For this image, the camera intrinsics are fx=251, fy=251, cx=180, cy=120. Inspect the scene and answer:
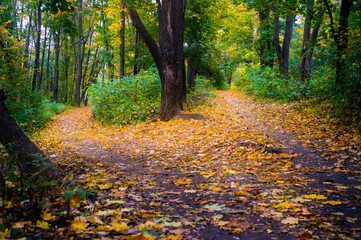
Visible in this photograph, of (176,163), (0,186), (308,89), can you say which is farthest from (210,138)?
(308,89)

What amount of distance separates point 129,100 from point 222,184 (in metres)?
9.08

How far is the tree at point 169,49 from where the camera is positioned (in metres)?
9.78

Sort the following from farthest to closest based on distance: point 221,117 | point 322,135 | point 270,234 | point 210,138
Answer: point 221,117, point 210,138, point 322,135, point 270,234

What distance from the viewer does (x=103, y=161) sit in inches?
220

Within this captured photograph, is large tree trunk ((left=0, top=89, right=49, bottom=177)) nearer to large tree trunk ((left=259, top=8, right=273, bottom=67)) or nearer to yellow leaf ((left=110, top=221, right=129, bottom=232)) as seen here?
yellow leaf ((left=110, top=221, right=129, bottom=232))

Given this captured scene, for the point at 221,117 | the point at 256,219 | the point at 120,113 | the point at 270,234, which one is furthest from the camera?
the point at 120,113

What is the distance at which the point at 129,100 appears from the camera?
12195mm

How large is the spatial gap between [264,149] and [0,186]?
4852mm

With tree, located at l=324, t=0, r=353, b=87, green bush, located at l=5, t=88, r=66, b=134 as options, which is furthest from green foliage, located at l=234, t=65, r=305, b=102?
green bush, located at l=5, t=88, r=66, b=134

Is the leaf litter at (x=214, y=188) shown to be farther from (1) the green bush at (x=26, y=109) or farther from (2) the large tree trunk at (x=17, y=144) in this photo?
(1) the green bush at (x=26, y=109)

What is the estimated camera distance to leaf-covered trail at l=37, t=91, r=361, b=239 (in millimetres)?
2492

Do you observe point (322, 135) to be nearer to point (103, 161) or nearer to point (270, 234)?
point (270, 234)

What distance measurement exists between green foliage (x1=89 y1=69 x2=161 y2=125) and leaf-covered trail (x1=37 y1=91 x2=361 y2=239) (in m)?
3.64

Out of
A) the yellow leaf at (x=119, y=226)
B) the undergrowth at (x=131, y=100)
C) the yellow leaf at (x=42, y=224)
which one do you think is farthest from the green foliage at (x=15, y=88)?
the yellow leaf at (x=119, y=226)
